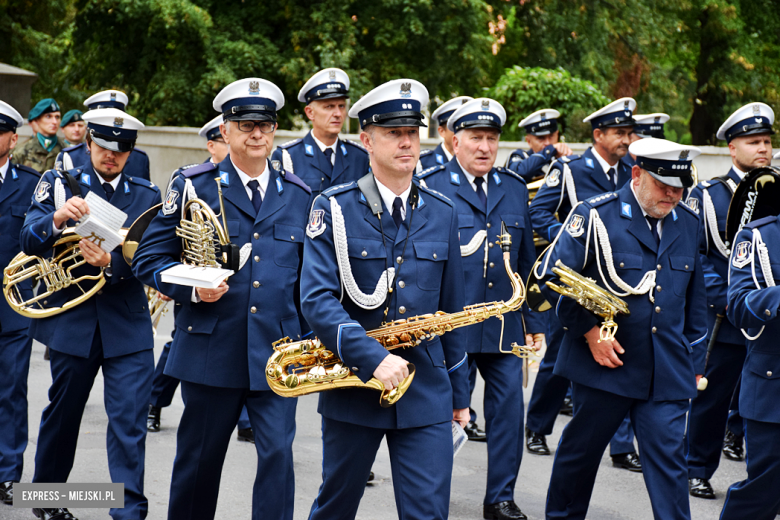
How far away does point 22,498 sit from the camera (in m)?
5.67

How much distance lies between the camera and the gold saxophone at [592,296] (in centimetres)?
491

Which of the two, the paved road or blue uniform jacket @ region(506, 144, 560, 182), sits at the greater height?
blue uniform jacket @ region(506, 144, 560, 182)

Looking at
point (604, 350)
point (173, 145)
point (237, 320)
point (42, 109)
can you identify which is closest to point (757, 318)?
point (604, 350)

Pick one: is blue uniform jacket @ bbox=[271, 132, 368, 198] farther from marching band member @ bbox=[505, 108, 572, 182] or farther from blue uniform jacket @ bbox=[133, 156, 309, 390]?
blue uniform jacket @ bbox=[133, 156, 309, 390]

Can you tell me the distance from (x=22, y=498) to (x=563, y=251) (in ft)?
11.3

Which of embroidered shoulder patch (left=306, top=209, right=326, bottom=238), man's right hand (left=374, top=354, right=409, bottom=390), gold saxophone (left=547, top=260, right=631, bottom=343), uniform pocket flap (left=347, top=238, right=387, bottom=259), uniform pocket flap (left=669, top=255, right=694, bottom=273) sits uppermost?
embroidered shoulder patch (left=306, top=209, right=326, bottom=238)

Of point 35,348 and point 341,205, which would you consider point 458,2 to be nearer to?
point 35,348

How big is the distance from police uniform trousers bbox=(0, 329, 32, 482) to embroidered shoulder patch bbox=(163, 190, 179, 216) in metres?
2.18

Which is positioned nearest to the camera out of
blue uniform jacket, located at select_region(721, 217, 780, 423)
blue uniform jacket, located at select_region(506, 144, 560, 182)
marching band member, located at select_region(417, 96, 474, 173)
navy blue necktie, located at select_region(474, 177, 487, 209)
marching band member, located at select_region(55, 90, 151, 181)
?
blue uniform jacket, located at select_region(721, 217, 780, 423)

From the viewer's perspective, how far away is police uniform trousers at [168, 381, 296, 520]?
15.4ft

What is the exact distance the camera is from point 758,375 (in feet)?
15.8

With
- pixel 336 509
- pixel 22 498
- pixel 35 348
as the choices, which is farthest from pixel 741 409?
pixel 35 348

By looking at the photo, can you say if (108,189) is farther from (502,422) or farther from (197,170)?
(502,422)

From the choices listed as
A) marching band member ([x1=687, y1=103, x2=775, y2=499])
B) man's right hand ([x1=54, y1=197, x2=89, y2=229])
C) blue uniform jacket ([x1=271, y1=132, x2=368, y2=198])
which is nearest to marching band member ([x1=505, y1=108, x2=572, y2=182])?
blue uniform jacket ([x1=271, y1=132, x2=368, y2=198])
